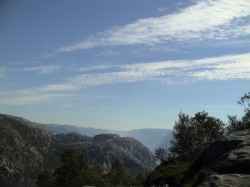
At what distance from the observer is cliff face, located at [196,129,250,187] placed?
2248 cm

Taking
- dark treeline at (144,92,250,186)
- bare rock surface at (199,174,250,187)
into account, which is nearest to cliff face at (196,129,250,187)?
bare rock surface at (199,174,250,187)

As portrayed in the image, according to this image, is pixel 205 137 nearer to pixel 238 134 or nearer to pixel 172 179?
pixel 172 179

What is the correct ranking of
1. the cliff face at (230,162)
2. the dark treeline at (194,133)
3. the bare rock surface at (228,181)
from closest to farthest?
the bare rock surface at (228,181), the cliff face at (230,162), the dark treeline at (194,133)

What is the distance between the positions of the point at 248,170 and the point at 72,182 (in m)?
124

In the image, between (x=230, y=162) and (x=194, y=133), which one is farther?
(x=194, y=133)

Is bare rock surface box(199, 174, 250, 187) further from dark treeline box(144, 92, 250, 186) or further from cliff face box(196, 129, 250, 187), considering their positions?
dark treeline box(144, 92, 250, 186)

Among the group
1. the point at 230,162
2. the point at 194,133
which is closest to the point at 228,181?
the point at 230,162

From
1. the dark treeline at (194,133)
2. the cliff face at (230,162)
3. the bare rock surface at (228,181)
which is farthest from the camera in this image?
the dark treeline at (194,133)

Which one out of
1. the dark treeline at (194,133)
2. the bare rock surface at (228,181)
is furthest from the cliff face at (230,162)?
the dark treeline at (194,133)

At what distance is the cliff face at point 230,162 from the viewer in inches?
885

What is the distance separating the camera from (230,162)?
90.1ft

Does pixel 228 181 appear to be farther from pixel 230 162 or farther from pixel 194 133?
pixel 194 133

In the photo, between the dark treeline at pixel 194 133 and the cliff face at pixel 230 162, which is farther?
the dark treeline at pixel 194 133

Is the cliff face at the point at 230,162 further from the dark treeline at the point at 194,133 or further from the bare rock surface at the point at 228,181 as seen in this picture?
the dark treeline at the point at 194,133
